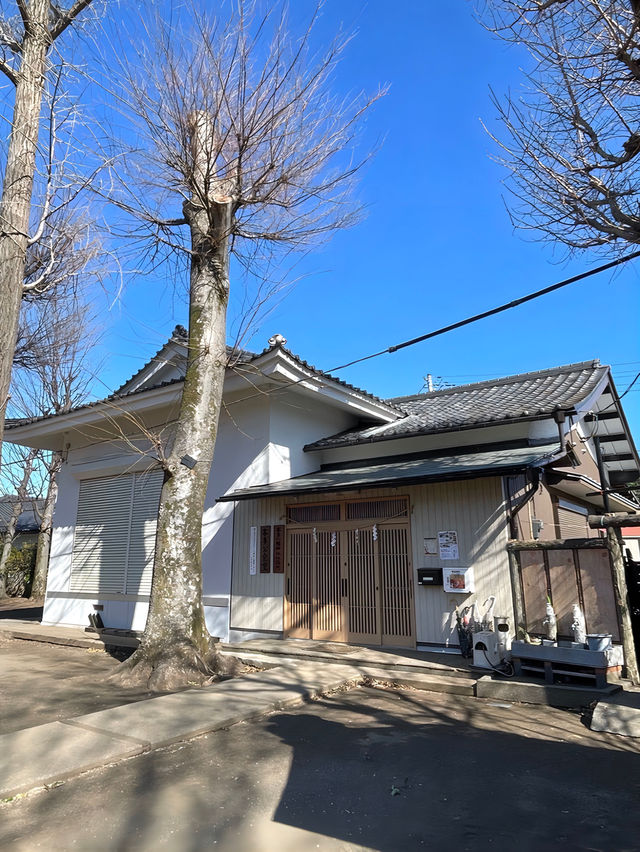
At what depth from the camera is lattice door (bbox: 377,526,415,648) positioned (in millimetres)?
8734

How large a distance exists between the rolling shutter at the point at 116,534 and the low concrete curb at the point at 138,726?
5.93 meters

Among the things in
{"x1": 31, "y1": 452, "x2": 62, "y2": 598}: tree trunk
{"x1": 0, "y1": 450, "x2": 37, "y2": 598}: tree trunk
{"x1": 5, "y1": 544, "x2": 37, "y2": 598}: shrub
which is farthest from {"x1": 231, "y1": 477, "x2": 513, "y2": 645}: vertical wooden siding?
{"x1": 5, "y1": 544, "x2": 37, "y2": 598}: shrub

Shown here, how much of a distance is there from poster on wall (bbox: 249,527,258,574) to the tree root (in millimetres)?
3342

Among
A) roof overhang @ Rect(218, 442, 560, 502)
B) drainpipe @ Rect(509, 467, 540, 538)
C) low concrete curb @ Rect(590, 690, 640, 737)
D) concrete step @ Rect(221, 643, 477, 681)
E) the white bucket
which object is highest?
roof overhang @ Rect(218, 442, 560, 502)

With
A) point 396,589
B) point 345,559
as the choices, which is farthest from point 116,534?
point 396,589

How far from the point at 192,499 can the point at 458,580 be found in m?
4.12

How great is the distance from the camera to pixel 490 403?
11.5 meters

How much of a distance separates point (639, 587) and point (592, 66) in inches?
228

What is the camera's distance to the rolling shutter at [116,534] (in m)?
12.2

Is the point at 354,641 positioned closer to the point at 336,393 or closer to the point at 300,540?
the point at 300,540

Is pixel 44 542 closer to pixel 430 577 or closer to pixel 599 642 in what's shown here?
pixel 430 577

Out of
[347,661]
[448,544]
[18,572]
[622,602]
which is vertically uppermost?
[448,544]

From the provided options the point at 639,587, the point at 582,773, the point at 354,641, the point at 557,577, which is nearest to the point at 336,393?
the point at 354,641

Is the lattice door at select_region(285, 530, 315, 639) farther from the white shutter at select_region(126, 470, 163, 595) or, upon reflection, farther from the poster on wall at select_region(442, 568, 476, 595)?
the white shutter at select_region(126, 470, 163, 595)
